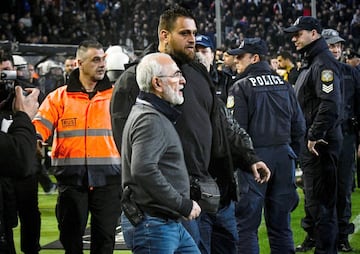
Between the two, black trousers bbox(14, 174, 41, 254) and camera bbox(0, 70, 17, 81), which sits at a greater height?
camera bbox(0, 70, 17, 81)

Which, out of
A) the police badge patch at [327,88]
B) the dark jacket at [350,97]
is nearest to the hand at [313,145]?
the police badge patch at [327,88]

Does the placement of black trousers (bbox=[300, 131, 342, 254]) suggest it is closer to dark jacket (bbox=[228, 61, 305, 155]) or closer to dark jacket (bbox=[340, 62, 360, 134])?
dark jacket (bbox=[228, 61, 305, 155])

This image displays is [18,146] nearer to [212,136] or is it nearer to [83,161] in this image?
[212,136]

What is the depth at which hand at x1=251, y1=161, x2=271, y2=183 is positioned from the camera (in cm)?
573

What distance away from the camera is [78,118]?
667 centimetres

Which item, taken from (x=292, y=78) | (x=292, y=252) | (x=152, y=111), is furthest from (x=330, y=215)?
(x=292, y=78)

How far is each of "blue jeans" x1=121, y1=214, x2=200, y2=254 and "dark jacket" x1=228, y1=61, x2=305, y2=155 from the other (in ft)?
7.45

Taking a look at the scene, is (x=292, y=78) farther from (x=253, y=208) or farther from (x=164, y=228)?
(x=164, y=228)

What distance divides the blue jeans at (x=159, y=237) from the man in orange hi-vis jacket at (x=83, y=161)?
204 centimetres

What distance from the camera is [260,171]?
5762 millimetres

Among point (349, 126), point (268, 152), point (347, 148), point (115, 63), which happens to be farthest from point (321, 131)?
point (115, 63)

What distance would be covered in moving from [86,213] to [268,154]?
4.95ft

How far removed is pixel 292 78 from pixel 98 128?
5948mm

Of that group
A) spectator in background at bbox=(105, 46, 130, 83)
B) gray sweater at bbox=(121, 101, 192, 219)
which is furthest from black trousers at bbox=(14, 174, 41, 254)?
gray sweater at bbox=(121, 101, 192, 219)
